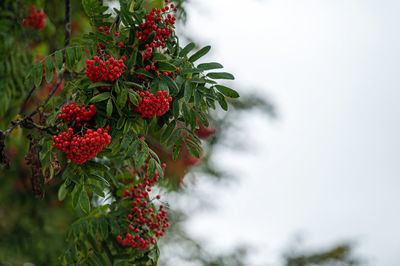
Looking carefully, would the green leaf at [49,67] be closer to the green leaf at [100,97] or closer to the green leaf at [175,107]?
the green leaf at [100,97]

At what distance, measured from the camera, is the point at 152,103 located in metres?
1.35

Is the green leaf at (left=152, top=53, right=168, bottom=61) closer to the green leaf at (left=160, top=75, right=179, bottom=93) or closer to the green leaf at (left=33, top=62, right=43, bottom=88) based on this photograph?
the green leaf at (left=160, top=75, right=179, bottom=93)

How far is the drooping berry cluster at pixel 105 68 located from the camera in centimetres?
136

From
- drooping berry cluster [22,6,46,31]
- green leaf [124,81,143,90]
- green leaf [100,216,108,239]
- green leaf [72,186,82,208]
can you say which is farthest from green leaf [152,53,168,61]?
drooping berry cluster [22,6,46,31]

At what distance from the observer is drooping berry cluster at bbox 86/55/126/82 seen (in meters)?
1.36

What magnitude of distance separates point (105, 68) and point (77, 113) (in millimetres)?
189

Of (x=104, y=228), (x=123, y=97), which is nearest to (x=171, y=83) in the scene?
(x=123, y=97)

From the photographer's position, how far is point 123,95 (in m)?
1.34

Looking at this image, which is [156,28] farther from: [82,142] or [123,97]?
[82,142]

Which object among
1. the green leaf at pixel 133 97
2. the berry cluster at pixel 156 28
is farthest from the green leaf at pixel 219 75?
the green leaf at pixel 133 97

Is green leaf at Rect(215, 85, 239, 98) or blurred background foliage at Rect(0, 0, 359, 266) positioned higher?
blurred background foliage at Rect(0, 0, 359, 266)

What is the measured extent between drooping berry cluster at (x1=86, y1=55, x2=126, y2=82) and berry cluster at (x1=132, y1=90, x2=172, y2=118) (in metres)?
0.11

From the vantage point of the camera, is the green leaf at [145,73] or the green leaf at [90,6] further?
the green leaf at [90,6]

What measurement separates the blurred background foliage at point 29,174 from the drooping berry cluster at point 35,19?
0.05m
